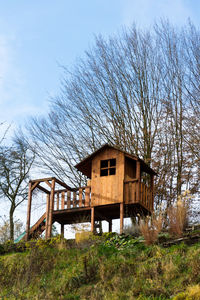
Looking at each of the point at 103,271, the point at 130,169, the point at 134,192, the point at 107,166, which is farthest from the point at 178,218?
the point at 107,166

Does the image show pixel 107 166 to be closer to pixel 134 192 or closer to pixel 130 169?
pixel 130 169

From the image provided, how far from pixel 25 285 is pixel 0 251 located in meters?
5.47

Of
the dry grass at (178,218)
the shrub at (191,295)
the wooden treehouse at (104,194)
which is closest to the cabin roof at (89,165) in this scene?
the wooden treehouse at (104,194)

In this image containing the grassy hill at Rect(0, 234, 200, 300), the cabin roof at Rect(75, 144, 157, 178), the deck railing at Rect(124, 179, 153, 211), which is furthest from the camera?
the cabin roof at Rect(75, 144, 157, 178)

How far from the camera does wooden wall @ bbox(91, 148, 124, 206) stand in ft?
63.8

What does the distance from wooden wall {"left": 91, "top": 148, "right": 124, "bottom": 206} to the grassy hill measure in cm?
231

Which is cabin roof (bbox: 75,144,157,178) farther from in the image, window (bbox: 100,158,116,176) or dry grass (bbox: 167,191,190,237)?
dry grass (bbox: 167,191,190,237)

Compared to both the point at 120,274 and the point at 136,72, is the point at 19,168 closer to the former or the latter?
the point at 136,72

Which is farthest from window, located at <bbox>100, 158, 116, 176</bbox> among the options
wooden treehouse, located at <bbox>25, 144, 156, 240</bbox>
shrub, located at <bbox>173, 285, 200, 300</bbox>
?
shrub, located at <bbox>173, 285, 200, 300</bbox>

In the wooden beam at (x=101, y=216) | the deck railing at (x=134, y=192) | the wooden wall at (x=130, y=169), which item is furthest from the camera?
the wooden beam at (x=101, y=216)

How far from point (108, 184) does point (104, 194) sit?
0.43 m

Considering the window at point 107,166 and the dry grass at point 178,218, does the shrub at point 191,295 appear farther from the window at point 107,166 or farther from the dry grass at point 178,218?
the window at point 107,166

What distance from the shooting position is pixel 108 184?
19766 millimetres

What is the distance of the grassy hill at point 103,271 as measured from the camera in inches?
465
